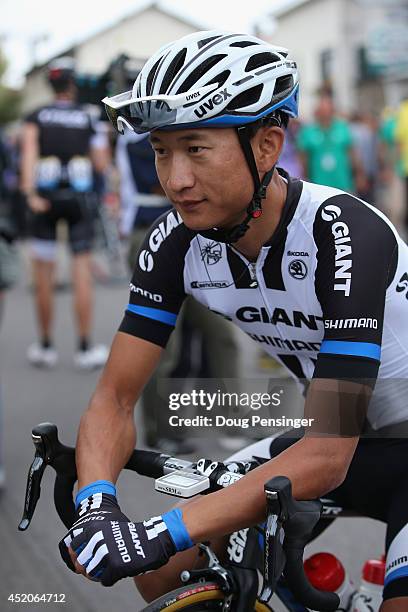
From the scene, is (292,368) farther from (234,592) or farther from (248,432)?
(234,592)

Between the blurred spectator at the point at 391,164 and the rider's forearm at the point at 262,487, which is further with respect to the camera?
the blurred spectator at the point at 391,164

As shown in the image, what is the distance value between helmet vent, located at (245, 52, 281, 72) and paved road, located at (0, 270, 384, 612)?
3.86ft

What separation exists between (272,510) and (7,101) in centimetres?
6038

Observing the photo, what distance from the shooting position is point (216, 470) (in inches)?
77.8

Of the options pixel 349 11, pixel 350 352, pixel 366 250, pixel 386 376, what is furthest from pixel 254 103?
pixel 349 11

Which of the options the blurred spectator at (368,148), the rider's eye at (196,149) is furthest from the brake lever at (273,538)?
the blurred spectator at (368,148)

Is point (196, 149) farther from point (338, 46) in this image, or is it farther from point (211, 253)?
point (338, 46)

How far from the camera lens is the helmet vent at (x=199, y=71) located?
6.24ft

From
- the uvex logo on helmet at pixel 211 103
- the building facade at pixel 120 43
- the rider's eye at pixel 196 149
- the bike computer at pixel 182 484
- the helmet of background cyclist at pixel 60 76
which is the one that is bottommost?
the bike computer at pixel 182 484

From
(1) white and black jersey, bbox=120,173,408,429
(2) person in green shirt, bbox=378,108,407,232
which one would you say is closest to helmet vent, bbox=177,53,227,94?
(1) white and black jersey, bbox=120,173,408,429

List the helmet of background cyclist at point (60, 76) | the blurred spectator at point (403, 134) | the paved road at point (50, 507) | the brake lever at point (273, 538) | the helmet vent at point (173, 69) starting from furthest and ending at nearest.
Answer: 1. the blurred spectator at point (403, 134)
2. the helmet of background cyclist at point (60, 76)
3. the paved road at point (50, 507)
4. the helmet vent at point (173, 69)
5. the brake lever at point (273, 538)

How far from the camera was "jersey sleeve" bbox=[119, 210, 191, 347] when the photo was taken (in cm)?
233

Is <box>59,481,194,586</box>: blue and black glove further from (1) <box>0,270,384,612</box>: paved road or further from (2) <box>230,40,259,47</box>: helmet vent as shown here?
(2) <box>230,40,259,47</box>: helmet vent

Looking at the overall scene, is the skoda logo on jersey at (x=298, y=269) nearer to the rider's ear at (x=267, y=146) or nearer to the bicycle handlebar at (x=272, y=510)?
the rider's ear at (x=267, y=146)
